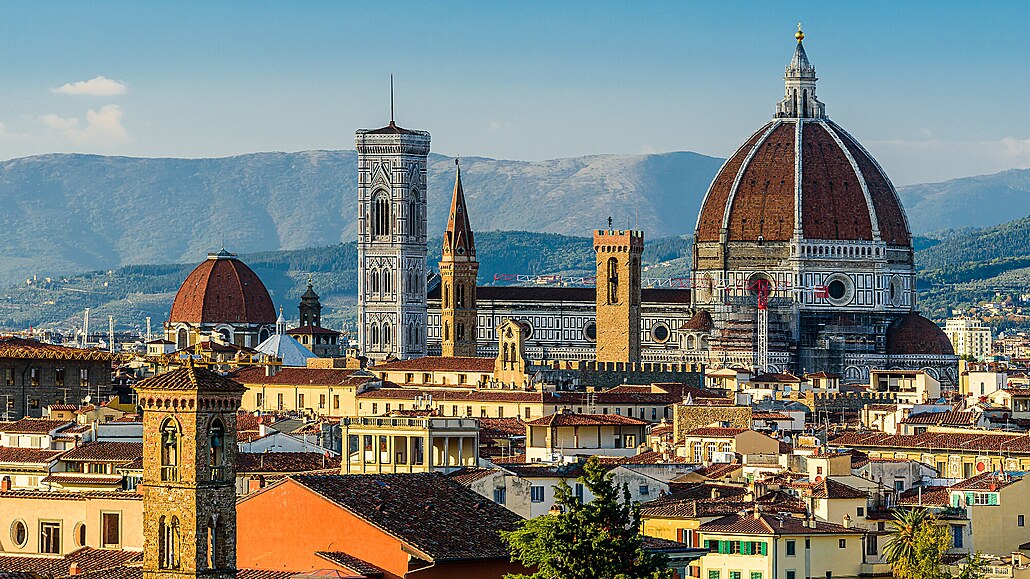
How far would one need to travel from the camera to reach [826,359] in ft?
498

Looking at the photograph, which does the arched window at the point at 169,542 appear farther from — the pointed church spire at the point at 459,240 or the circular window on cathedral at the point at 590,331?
the circular window on cathedral at the point at 590,331

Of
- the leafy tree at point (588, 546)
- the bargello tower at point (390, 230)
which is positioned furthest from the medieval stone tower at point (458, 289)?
the leafy tree at point (588, 546)

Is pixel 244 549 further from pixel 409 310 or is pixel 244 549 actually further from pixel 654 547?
pixel 409 310

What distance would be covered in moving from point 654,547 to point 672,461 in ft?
74.0

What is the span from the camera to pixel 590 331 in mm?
159750

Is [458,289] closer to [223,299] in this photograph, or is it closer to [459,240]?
[459,240]

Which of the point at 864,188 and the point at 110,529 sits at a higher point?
the point at 864,188

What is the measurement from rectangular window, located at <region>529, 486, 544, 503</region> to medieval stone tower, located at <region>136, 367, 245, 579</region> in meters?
14.6

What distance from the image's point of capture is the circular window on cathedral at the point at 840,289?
158 meters

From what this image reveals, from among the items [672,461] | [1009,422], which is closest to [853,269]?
[1009,422]

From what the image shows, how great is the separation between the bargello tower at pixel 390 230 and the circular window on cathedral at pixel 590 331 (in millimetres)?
10630

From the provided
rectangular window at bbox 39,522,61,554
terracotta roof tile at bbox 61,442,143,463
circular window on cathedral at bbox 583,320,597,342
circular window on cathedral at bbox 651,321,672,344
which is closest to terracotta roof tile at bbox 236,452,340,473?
terracotta roof tile at bbox 61,442,143,463

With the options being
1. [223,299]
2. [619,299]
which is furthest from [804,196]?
[223,299]

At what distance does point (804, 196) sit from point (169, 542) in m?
130
